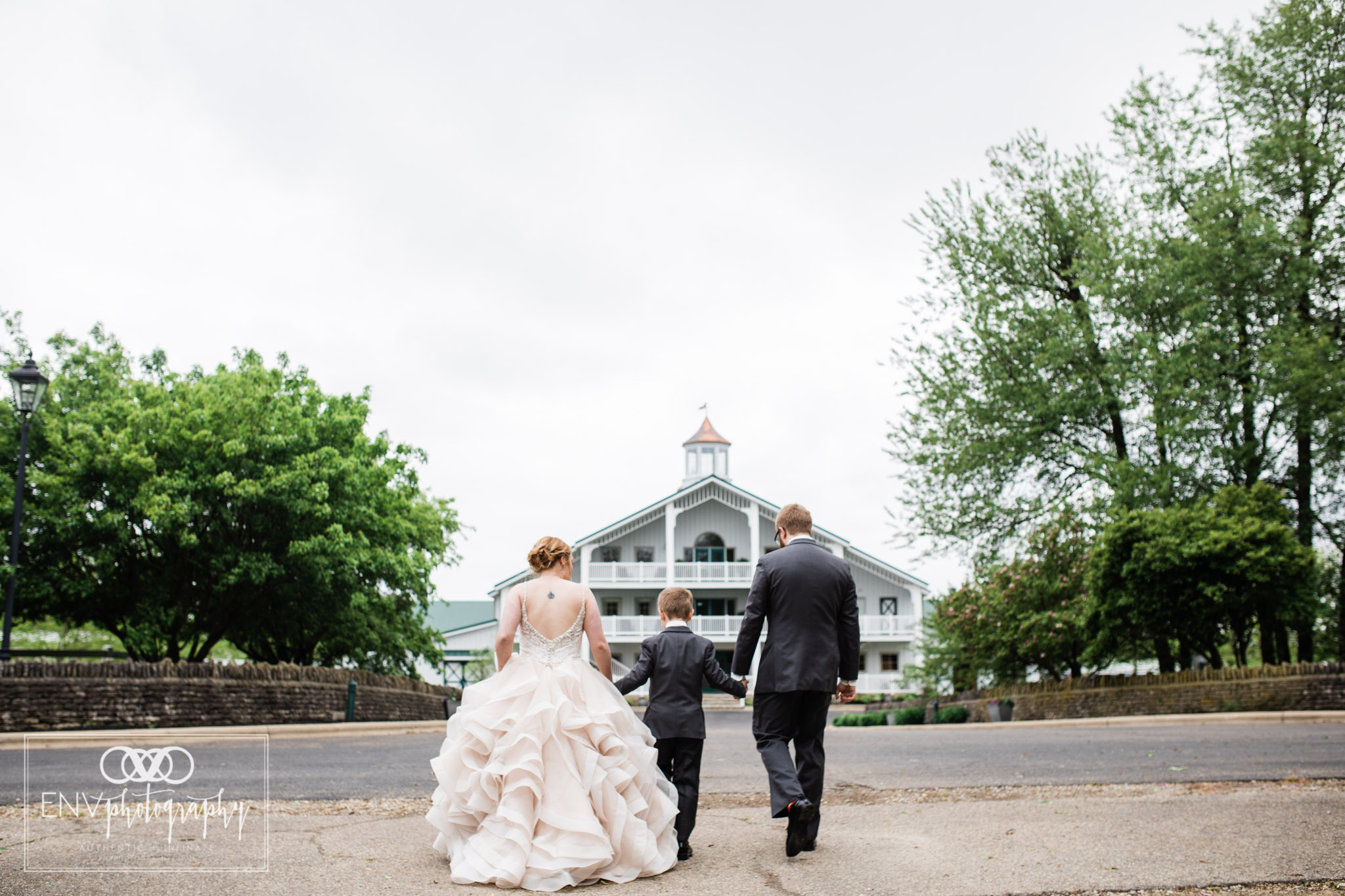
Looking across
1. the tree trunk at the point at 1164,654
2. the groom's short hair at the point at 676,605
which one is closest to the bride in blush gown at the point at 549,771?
the groom's short hair at the point at 676,605

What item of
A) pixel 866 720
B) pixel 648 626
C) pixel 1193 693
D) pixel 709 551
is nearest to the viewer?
pixel 1193 693

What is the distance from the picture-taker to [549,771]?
509 centimetres

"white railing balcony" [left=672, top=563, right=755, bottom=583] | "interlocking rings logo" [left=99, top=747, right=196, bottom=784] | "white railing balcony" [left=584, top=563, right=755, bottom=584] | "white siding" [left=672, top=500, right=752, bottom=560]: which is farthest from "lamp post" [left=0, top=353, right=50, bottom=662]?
"white siding" [left=672, top=500, right=752, bottom=560]

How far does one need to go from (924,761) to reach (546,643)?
24.3 ft

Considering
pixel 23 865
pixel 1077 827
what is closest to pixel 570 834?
pixel 23 865

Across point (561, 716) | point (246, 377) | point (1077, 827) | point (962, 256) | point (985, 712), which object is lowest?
point (985, 712)

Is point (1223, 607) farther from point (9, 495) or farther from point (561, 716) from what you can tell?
point (9, 495)

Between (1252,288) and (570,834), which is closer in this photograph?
(570,834)

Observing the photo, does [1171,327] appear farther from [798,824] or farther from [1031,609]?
[798,824]

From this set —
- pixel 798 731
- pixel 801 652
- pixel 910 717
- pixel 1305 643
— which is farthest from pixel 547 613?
pixel 910 717

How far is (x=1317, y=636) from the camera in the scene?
71.4ft

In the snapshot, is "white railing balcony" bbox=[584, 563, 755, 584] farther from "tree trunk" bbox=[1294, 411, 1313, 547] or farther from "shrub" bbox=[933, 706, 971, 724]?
"tree trunk" bbox=[1294, 411, 1313, 547]

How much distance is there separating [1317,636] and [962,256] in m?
10.9

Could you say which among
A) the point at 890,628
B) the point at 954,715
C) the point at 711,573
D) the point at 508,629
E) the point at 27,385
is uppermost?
the point at 27,385
